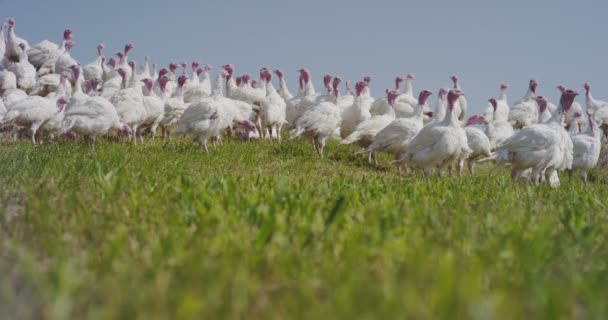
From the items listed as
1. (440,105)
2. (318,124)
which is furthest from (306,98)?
(440,105)

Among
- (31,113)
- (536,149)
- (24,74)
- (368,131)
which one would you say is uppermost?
(24,74)

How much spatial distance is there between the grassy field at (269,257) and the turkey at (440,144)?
4.68 meters

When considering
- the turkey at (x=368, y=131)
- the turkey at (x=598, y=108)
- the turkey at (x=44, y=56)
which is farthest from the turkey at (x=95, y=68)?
the turkey at (x=598, y=108)

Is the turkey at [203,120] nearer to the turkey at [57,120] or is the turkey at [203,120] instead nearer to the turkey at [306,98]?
the turkey at [57,120]

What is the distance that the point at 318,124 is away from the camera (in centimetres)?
1368

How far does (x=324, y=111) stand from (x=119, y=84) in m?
7.37

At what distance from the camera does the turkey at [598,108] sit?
1936 centimetres

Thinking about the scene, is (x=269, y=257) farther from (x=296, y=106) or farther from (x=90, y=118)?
(x=296, y=106)

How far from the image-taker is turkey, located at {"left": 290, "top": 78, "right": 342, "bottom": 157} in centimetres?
1366

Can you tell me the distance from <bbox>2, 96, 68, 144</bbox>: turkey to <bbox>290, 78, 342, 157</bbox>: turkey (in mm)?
5371

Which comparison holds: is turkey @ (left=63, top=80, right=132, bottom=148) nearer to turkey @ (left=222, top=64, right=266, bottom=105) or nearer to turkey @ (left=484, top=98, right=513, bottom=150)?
turkey @ (left=222, top=64, right=266, bottom=105)

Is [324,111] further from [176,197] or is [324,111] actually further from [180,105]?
[176,197]

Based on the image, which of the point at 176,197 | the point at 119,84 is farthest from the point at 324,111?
the point at 176,197

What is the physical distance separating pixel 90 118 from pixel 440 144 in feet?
21.6
